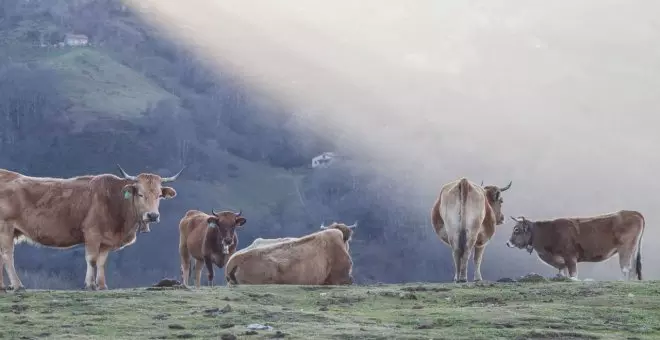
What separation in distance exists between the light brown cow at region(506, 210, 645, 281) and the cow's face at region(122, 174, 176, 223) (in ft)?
46.0

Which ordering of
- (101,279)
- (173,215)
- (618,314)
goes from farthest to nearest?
(173,215) < (101,279) < (618,314)

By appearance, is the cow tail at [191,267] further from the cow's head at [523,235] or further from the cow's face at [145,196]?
the cow's face at [145,196]

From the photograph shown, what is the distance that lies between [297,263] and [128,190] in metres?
3.95

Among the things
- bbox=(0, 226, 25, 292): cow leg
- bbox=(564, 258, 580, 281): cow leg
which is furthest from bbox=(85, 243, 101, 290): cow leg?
bbox=(564, 258, 580, 281): cow leg

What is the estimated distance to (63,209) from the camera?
63.2ft

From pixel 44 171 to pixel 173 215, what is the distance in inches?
1267

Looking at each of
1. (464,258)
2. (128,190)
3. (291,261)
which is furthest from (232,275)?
(464,258)

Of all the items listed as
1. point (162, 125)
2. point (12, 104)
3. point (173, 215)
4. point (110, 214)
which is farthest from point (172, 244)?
point (110, 214)

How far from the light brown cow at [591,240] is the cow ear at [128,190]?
14.5m

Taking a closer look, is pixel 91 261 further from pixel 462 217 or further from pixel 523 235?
pixel 523 235

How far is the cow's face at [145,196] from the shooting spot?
65.0 feet

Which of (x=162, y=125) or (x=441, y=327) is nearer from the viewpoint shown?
(x=441, y=327)

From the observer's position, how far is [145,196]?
65.7ft

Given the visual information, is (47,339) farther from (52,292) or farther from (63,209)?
(63,209)
